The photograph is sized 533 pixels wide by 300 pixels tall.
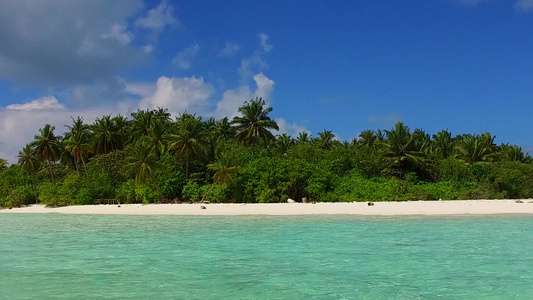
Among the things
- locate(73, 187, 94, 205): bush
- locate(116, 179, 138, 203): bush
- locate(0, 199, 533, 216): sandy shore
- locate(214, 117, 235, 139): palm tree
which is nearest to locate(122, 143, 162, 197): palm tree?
locate(0, 199, 533, 216): sandy shore

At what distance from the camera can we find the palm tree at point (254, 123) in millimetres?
A: 56406

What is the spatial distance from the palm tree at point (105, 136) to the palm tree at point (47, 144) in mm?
4741

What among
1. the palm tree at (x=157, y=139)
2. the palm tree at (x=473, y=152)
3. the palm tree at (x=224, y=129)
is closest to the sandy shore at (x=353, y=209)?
the palm tree at (x=157, y=139)

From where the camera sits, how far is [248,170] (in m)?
43.0

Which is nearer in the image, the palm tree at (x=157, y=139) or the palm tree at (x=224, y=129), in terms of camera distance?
the palm tree at (x=157, y=139)

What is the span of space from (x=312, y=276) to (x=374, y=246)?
5.39 metres

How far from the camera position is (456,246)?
14922 mm

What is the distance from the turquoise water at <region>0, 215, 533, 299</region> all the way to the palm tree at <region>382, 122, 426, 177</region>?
2587 cm

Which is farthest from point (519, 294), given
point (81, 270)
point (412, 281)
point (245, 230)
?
point (245, 230)

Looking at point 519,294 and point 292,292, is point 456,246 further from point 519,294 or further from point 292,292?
point 292,292

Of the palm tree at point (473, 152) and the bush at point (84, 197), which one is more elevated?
the palm tree at point (473, 152)

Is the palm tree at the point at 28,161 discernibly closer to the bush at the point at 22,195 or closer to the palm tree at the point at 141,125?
the bush at the point at 22,195

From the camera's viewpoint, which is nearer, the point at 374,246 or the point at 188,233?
the point at 374,246

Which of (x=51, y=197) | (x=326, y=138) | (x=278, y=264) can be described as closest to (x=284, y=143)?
(x=326, y=138)
